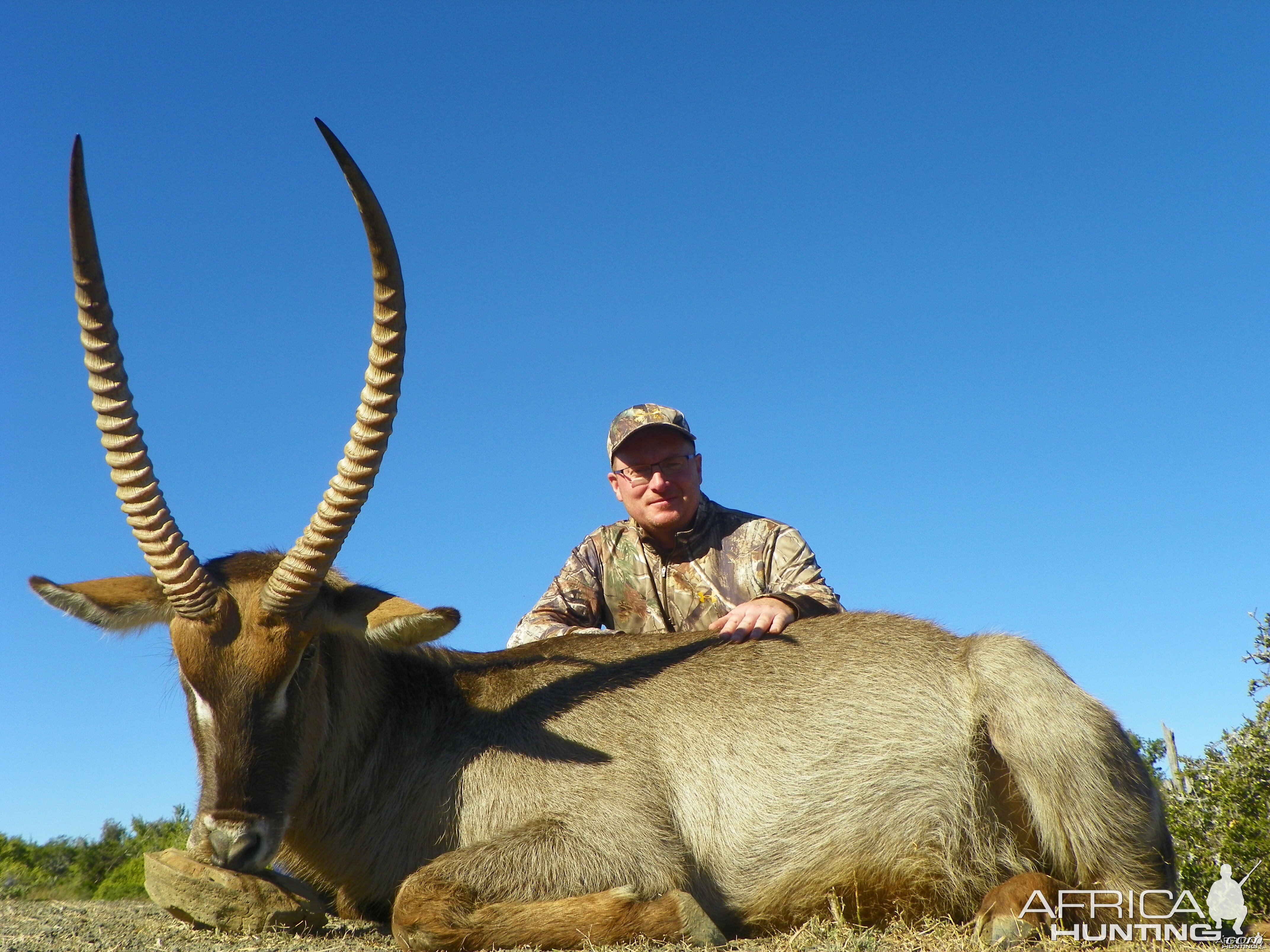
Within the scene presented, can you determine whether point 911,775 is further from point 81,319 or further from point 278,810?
point 81,319

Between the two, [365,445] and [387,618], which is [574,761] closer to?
[387,618]

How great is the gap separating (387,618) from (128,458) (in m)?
1.40

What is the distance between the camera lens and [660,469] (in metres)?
8.33

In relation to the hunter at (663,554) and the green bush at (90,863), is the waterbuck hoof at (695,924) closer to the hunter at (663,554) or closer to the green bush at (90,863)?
the hunter at (663,554)

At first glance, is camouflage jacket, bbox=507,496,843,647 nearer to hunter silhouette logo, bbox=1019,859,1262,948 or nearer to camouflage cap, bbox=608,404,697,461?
camouflage cap, bbox=608,404,697,461

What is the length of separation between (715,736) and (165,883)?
2.61 m

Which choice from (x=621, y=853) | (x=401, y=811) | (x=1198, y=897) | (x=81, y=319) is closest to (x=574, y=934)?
(x=621, y=853)

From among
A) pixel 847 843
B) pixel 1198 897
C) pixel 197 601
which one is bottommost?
pixel 1198 897

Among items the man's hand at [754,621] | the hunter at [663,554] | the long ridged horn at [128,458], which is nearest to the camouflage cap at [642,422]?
the hunter at [663,554]

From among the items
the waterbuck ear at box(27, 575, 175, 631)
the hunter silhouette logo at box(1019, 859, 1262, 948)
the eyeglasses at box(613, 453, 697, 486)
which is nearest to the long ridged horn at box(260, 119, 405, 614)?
the waterbuck ear at box(27, 575, 175, 631)

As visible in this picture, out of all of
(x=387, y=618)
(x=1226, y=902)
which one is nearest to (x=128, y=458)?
(x=387, y=618)

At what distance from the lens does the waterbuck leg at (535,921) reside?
15.4 feet

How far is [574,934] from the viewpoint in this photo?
186 inches

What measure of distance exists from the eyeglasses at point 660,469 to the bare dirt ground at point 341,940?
377 cm
